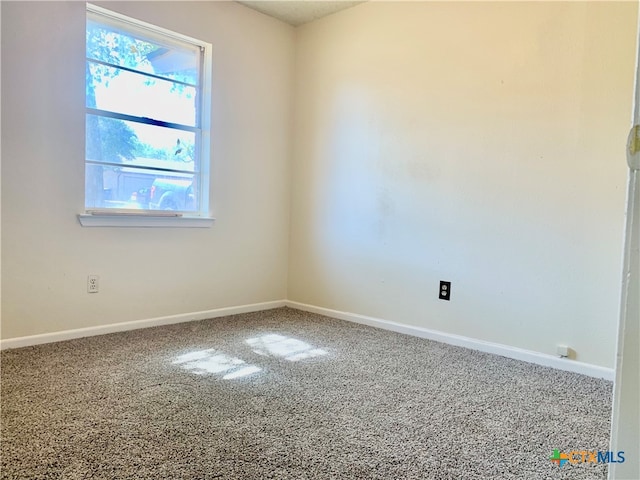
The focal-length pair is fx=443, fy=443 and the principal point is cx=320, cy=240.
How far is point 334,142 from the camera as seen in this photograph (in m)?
3.50

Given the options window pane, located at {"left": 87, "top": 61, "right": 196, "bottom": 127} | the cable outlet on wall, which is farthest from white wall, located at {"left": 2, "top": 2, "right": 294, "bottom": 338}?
the cable outlet on wall

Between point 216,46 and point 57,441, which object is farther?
point 216,46

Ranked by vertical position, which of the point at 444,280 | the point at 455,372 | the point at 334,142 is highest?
the point at 334,142

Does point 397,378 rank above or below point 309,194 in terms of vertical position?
below

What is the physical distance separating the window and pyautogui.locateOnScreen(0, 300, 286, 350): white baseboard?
0.72 metres

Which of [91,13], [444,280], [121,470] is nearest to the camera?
[121,470]

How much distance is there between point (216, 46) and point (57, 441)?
2.74 meters

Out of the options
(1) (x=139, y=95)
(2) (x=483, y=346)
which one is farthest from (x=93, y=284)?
(2) (x=483, y=346)

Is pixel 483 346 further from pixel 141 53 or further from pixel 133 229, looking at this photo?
pixel 141 53

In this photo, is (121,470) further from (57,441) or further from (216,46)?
(216,46)

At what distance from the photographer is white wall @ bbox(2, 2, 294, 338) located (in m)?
2.42

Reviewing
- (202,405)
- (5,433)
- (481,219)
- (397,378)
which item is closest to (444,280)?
(481,219)

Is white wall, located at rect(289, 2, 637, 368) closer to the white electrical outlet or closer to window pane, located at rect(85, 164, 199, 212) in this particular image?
window pane, located at rect(85, 164, 199, 212)

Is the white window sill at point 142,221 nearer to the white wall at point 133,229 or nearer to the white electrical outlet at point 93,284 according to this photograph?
the white wall at point 133,229
